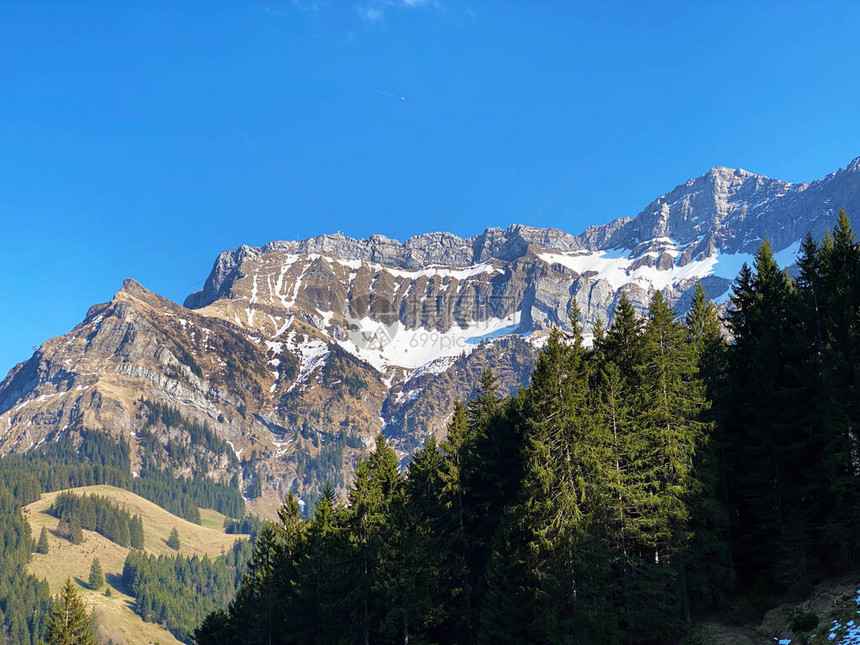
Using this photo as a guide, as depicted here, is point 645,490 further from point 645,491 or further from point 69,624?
point 69,624

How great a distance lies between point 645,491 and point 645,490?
32.7 inches

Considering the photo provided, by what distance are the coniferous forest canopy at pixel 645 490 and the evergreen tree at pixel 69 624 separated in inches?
1219

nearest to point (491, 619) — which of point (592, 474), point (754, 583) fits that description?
point (592, 474)

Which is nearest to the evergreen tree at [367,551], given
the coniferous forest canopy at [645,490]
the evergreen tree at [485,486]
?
the coniferous forest canopy at [645,490]

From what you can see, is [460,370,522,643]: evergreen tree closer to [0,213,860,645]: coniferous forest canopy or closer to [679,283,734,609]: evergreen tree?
[0,213,860,645]: coniferous forest canopy

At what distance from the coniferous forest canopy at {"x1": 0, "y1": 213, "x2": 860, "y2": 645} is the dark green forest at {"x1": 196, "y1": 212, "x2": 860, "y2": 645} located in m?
0.11

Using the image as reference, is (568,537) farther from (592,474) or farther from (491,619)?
(491,619)

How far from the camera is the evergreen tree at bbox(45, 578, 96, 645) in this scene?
6341cm

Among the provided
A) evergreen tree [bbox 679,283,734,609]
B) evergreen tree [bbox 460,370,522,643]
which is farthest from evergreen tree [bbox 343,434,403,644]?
evergreen tree [bbox 679,283,734,609]

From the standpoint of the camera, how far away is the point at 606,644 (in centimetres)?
3444

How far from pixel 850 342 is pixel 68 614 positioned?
225ft

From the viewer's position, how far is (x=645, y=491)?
37344 mm

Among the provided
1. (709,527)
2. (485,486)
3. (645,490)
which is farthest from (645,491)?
(485,486)

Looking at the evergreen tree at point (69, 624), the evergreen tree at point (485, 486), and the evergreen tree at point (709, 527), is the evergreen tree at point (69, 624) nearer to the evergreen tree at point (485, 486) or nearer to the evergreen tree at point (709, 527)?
the evergreen tree at point (485, 486)
